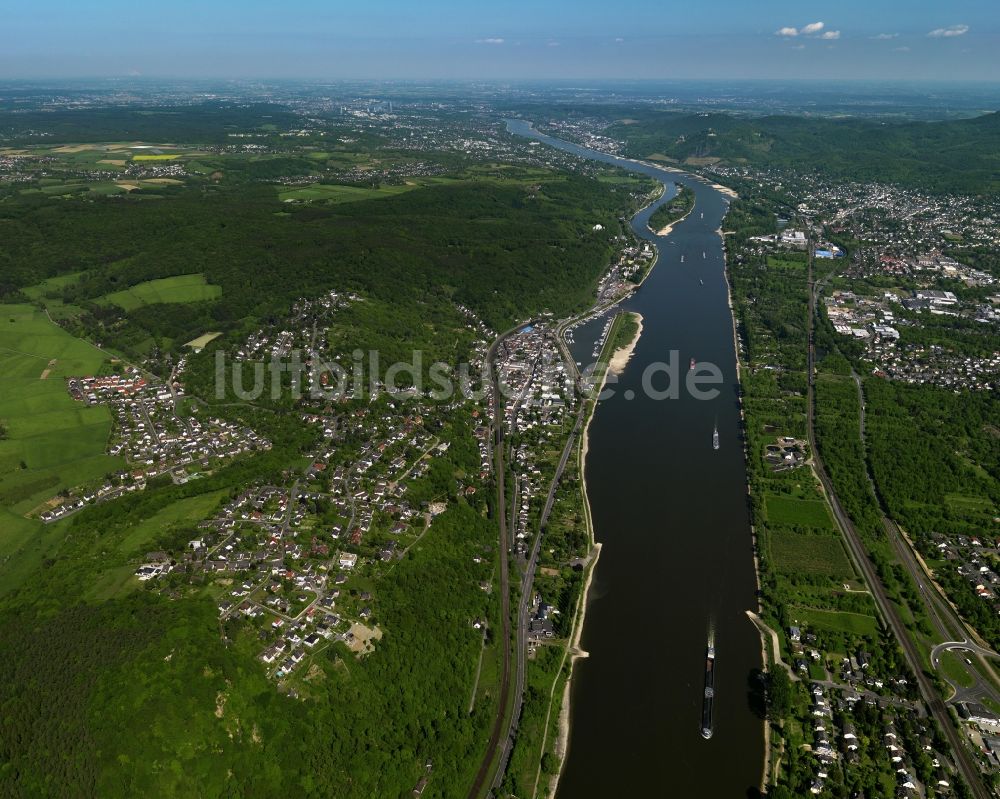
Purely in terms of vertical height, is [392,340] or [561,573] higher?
[392,340]

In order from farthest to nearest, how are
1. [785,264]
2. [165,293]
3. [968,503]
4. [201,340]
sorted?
[785,264] < [165,293] < [201,340] < [968,503]

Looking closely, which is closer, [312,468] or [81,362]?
[312,468]

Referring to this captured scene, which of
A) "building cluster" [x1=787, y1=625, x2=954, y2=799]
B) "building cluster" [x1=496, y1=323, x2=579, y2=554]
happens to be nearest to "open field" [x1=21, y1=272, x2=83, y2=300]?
"building cluster" [x1=496, y1=323, x2=579, y2=554]

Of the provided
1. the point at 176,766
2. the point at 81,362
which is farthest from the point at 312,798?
the point at 81,362

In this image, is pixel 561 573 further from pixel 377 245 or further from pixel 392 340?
pixel 377 245

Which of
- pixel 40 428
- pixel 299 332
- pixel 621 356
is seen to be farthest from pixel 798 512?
pixel 40 428

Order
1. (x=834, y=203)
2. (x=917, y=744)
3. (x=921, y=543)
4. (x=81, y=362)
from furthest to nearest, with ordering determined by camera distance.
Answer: (x=834, y=203) → (x=81, y=362) → (x=921, y=543) → (x=917, y=744)

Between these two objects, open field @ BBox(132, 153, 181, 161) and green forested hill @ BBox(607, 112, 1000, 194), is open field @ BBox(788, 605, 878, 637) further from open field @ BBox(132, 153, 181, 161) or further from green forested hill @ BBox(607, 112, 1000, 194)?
open field @ BBox(132, 153, 181, 161)

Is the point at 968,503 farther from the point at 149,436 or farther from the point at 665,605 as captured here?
the point at 149,436
